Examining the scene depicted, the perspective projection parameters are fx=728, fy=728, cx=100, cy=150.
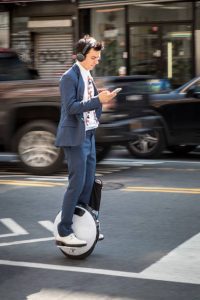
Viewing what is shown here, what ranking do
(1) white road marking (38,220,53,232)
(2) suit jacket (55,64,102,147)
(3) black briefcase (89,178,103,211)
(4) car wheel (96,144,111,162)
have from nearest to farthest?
(2) suit jacket (55,64,102,147) < (3) black briefcase (89,178,103,211) < (1) white road marking (38,220,53,232) < (4) car wheel (96,144,111,162)

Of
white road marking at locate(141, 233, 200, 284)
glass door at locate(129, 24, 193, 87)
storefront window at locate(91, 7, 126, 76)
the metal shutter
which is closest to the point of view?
white road marking at locate(141, 233, 200, 284)

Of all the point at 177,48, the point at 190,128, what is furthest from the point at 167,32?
the point at 190,128

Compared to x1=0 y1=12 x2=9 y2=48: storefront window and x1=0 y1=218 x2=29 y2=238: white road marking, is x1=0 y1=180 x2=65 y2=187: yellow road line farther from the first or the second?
x1=0 y1=12 x2=9 y2=48: storefront window

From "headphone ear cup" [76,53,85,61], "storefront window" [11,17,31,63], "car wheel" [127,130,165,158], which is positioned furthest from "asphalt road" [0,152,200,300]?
"storefront window" [11,17,31,63]

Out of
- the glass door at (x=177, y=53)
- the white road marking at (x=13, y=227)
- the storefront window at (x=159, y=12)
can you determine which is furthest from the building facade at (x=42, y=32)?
the white road marking at (x=13, y=227)

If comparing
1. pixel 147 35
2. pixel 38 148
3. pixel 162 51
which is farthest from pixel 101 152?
pixel 147 35

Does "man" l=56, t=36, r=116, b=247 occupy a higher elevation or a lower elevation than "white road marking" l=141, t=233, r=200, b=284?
higher

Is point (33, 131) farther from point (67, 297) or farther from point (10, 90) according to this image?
point (67, 297)

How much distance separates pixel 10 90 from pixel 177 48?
1020cm

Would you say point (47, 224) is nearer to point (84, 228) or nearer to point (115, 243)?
point (115, 243)

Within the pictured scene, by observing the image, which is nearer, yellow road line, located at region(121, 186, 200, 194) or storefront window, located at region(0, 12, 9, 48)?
yellow road line, located at region(121, 186, 200, 194)

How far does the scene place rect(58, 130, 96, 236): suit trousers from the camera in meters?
5.87

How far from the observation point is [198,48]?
20.0 meters

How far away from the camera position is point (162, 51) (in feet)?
67.9
